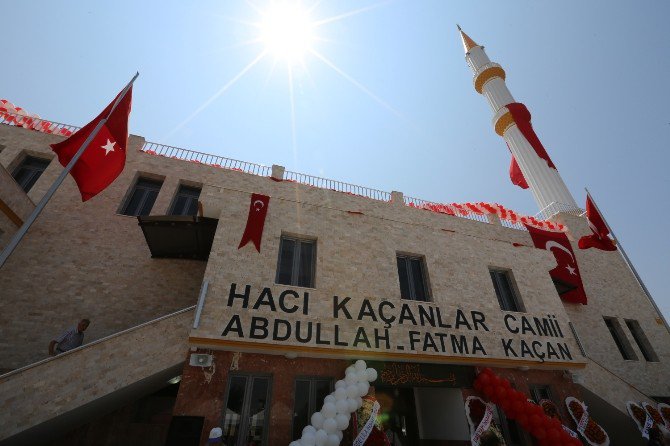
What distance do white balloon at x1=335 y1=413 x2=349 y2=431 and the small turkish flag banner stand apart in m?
4.77

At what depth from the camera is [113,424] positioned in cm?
1051

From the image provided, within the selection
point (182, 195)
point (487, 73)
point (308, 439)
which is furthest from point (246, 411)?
point (487, 73)

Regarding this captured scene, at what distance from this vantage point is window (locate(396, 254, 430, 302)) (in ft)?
36.1

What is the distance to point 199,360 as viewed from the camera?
25.6 feet

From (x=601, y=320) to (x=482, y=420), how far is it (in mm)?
11221

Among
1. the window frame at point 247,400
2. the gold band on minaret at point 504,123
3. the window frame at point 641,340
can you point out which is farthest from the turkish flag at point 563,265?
the gold band on minaret at point 504,123

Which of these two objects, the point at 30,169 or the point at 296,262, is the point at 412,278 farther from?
the point at 30,169

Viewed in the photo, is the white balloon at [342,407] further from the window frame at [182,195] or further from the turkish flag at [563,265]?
the turkish flag at [563,265]

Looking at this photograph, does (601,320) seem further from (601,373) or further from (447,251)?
(447,251)

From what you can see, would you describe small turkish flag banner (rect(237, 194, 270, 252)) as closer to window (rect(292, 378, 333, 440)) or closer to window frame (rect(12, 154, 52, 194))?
window (rect(292, 378, 333, 440))

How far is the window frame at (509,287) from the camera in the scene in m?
12.2

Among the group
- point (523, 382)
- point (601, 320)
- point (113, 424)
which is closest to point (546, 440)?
point (523, 382)

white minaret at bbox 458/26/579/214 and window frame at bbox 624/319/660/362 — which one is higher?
white minaret at bbox 458/26/579/214

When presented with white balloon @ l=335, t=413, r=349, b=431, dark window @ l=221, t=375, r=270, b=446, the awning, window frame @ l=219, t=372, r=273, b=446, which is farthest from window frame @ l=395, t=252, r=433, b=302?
the awning
